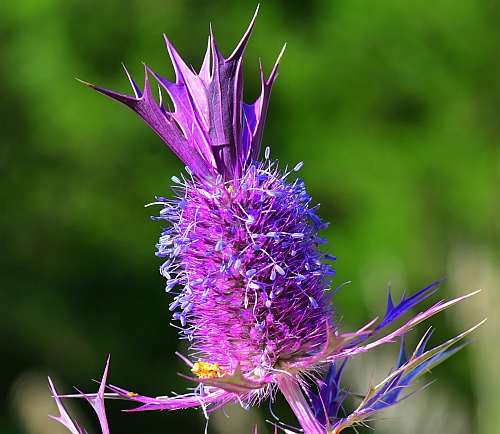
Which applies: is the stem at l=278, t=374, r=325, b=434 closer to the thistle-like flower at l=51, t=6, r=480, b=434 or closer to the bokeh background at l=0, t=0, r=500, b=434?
the thistle-like flower at l=51, t=6, r=480, b=434

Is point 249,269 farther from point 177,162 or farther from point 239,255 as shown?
point 177,162

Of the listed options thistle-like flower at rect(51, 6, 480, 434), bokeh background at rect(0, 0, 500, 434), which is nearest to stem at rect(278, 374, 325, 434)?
thistle-like flower at rect(51, 6, 480, 434)

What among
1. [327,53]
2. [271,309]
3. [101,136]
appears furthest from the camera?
[327,53]

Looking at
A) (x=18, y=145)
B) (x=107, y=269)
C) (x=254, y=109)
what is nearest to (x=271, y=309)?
(x=254, y=109)

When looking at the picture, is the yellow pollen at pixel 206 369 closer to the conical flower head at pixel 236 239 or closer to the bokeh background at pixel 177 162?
the conical flower head at pixel 236 239

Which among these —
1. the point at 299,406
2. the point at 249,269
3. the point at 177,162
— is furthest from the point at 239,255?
the point at 177,162

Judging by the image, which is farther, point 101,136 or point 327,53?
point 327,53

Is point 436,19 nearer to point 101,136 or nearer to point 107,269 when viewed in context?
point 101,136
